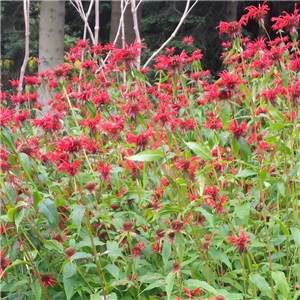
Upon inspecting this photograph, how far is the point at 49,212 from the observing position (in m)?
1.35

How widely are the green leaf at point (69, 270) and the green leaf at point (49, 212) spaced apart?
0.11 m

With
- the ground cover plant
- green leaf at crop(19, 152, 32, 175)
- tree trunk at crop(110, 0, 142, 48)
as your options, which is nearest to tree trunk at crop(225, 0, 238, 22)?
tree trunk at crop(110, 0, 142, 48)

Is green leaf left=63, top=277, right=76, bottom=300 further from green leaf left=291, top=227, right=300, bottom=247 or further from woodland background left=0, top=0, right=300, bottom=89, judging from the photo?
woodland background left=0, top=0, right=300, bottom=89

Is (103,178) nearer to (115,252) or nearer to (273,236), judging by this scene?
(115,252)

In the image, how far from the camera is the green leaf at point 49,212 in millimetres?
1346

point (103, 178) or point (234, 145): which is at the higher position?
point (234, 145)

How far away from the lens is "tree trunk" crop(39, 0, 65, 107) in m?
4.43

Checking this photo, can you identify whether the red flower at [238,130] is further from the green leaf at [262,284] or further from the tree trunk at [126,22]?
the tree trunk at [126,22]

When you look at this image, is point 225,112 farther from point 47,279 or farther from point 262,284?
point 47,279

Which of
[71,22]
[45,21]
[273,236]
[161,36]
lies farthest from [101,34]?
[273,236]

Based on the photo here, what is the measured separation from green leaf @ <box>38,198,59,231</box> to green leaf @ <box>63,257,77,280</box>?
11 centimetres

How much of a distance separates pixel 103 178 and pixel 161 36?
302 inches

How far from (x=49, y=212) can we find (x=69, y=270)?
0.17 m

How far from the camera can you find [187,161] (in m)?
1.47
